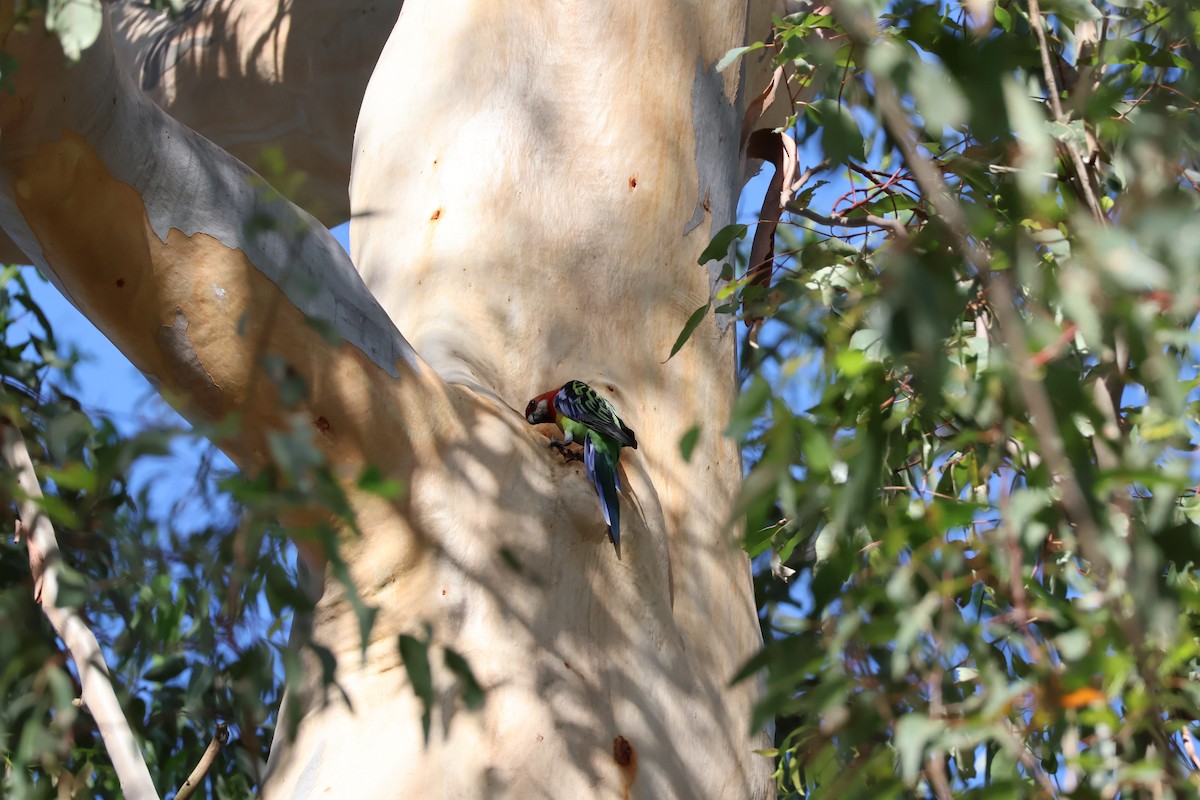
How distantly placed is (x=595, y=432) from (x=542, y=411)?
0.41 feet

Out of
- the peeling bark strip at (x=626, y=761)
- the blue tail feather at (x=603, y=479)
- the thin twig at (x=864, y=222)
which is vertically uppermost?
the thin twig at (x=864, y=222)

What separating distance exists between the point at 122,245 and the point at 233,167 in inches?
7.5

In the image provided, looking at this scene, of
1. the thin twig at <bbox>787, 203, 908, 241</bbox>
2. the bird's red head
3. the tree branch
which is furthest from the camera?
the bird's red head

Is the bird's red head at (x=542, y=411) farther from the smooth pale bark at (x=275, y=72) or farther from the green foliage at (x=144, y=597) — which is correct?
the smooth pale bark at (x=275, y=72)

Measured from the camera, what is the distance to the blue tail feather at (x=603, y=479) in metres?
1.58

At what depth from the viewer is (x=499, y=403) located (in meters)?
1.65

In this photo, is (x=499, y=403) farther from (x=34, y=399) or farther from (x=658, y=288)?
(x=34, y=399)

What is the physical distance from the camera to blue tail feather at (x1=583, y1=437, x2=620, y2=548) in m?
1.58

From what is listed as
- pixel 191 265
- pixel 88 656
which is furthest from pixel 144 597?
pixel 191 265

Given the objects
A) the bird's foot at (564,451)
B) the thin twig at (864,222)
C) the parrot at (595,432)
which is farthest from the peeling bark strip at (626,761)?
the thin twig at (864,222)

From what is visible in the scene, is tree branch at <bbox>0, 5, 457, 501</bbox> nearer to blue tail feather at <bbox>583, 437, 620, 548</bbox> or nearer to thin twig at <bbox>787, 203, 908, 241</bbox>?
blue tail feather at <bbox>583, 437, 620, 548</bbox>

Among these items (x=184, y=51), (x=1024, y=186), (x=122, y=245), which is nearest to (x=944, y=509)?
(x=1024, y=186)

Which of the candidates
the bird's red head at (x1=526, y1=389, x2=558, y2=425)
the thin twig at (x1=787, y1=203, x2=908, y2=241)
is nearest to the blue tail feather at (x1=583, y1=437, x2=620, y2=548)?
the bird's red head at (x1=526, y1=389, x2=558, y2=425)

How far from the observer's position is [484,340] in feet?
5.78
